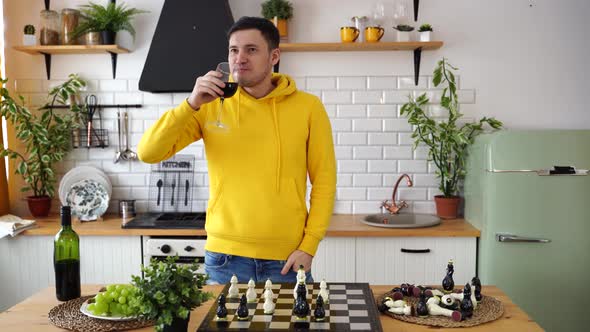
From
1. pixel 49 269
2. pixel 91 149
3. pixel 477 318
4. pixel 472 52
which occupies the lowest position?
pixel 49 269

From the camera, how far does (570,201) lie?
3.29 m

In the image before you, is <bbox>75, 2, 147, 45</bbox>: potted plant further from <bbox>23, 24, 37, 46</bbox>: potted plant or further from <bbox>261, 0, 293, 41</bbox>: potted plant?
<bbox>261, 0, 293, 41</bbox>: potted plant

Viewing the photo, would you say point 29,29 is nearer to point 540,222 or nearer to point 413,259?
point 413,259

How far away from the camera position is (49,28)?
3922 mm

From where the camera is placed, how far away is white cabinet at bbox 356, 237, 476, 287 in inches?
137

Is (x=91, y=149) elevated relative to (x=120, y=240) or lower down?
elevated

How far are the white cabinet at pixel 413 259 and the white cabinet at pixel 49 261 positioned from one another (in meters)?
1.33

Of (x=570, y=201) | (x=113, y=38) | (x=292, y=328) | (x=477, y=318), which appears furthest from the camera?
(x=113, y=38)

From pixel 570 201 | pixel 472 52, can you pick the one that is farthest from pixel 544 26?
pixel 570 201

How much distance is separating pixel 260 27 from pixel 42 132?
2099mm

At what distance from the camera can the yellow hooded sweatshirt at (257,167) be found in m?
2.35

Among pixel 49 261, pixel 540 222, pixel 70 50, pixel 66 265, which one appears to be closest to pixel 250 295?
pixel 66 265

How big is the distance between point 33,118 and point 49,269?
106cm

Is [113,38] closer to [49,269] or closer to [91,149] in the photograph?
[91,149]
